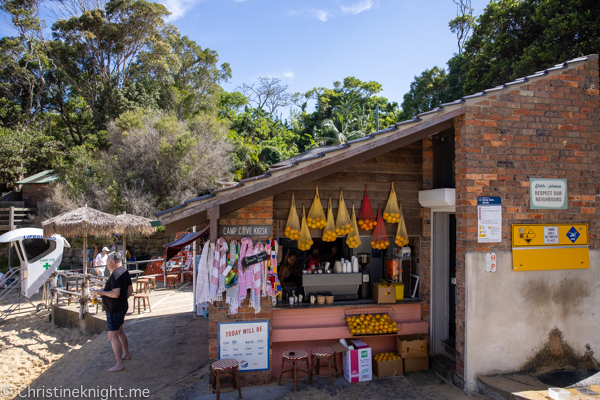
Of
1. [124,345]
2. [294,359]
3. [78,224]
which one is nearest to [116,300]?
[124,345]

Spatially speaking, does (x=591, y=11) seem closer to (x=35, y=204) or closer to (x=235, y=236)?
(x=235, y=236)

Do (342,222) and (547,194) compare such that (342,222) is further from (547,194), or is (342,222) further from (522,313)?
(547,194)

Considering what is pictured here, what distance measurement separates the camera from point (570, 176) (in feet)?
17.7

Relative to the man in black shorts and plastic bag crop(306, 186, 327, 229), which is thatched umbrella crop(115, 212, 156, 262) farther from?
plastic bag crop(306, 186, 327, 229)

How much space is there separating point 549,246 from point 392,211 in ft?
7.32

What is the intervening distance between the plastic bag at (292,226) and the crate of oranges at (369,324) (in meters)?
1.56

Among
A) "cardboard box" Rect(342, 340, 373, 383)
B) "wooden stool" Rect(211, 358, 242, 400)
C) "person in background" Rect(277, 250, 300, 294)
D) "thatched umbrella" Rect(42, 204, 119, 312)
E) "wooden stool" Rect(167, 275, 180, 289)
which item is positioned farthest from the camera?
"wooden stool" Rect(167, 275, 180, 289)

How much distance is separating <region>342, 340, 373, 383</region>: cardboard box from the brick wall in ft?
4.22

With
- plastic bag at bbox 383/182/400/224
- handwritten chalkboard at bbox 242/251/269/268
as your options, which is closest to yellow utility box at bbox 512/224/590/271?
plastic bag at bbox 383/182/400/224

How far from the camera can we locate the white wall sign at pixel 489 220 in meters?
5.11

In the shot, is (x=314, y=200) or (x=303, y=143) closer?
(x=314, y=200)

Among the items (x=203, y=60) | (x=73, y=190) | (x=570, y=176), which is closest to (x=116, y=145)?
(x=73, y=190)

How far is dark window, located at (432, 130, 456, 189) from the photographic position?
5.89 m

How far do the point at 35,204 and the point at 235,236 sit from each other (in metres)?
25.5
